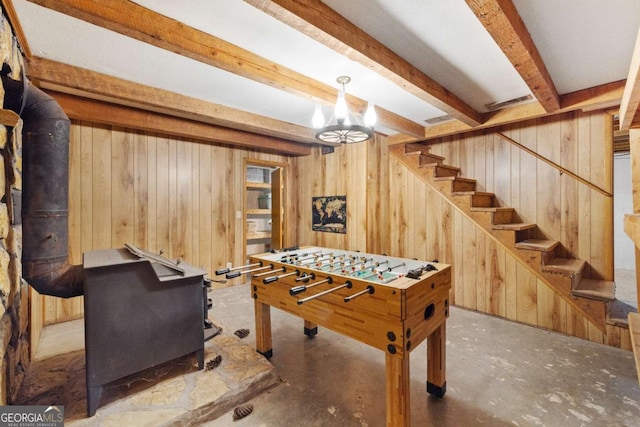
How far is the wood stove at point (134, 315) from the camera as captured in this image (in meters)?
1.57

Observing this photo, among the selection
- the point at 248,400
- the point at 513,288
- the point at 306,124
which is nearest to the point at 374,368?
the point at 248,400

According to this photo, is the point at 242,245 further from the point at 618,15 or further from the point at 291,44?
the point at 618,15

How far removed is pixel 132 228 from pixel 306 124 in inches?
100

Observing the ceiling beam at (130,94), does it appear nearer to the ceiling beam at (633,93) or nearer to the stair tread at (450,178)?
the stair tread at (450,178)

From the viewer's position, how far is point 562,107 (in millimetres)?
2568

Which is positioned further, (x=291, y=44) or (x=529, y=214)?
(x=529, y=214)

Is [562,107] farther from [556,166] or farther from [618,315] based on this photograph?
[618,315]

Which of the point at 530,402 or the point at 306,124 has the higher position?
the point at 306,124

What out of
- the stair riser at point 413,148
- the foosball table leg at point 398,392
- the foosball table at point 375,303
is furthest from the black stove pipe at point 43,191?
the stair riser at point 413,148

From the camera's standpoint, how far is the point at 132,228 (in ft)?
10.7

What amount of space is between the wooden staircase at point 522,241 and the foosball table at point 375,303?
1.53m

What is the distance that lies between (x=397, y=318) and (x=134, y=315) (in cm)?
159

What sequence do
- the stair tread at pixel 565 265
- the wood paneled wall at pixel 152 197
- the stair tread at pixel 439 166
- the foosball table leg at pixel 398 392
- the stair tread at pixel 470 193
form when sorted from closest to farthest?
the foosball table leg at pixel 398 392 → the stair tread at pixel 565 265 → the wood paneled wall at pixel 152 197 → the stair tread at pixel 470 193 → the stair tread at pixel 439 166

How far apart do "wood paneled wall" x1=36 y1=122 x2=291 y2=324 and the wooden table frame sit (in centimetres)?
220
